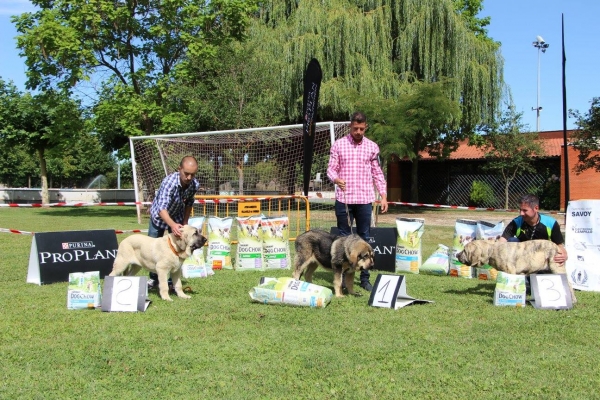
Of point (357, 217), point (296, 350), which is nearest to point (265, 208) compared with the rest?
point (357, 217)

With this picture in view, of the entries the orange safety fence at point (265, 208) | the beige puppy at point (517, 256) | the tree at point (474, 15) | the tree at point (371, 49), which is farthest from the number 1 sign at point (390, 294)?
the tree at point (474, 15)

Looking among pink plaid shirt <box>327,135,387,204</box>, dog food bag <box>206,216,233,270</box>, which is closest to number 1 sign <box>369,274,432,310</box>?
pink plaid shirt <box>327,135,387,204</box>

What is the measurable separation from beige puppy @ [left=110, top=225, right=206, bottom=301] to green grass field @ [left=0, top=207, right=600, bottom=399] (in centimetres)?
41

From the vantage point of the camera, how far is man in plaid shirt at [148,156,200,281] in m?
6.32

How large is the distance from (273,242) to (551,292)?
13.9 ft

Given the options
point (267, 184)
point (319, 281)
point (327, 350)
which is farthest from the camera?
point (267, 184)

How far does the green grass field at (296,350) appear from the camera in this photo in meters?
3.62

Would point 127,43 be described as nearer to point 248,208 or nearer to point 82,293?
point 248,208

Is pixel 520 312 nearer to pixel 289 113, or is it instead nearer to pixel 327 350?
pixel 327 350

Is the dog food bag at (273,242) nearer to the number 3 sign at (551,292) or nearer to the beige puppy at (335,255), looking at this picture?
the beige puppy at (335,255)

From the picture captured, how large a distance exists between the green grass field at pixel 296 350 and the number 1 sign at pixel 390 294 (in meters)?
0.16

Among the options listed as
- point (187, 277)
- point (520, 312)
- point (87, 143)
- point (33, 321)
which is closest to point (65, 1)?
point (87, 143)

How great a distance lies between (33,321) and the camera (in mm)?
5289

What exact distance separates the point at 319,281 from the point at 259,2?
19094 millimetres
